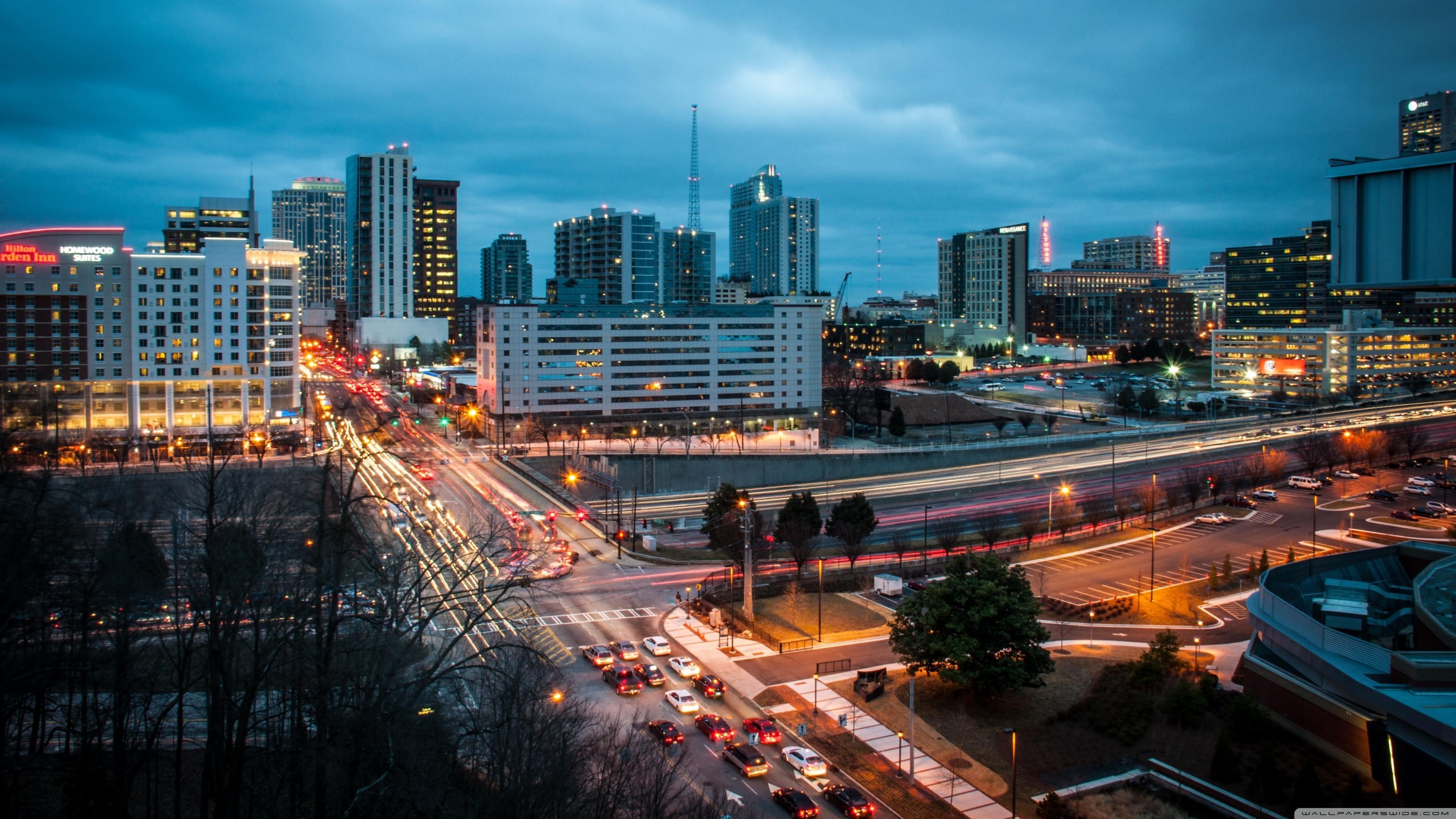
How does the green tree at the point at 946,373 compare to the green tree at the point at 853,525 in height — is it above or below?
above

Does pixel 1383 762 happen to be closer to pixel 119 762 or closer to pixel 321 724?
pixel 321 724

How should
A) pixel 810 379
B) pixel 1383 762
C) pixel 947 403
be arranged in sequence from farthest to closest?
pixel 947 403
pixel 810 379
pixel 1383 762

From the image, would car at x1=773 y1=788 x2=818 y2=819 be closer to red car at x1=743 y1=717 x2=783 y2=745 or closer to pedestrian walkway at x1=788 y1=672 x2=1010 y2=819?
pedestrian walkway at x1=788 y1=672 x2=1010 y2=819

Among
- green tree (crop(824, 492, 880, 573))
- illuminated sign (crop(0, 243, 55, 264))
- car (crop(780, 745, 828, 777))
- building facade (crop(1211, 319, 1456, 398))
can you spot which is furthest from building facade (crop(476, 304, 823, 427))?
building facade (crop(1211, 319, 1456, 398))

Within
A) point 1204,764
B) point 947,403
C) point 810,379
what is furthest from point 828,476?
point 1204,764

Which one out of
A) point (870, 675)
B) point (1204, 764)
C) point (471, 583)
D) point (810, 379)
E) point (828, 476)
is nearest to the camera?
point (1204, 764)

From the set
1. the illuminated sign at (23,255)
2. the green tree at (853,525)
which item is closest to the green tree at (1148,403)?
the green tree at (853,525)

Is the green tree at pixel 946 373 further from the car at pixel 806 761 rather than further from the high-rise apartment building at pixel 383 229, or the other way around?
the car at pixel 806 761

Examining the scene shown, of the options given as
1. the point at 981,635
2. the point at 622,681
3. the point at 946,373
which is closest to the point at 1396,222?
the point at 981,635
